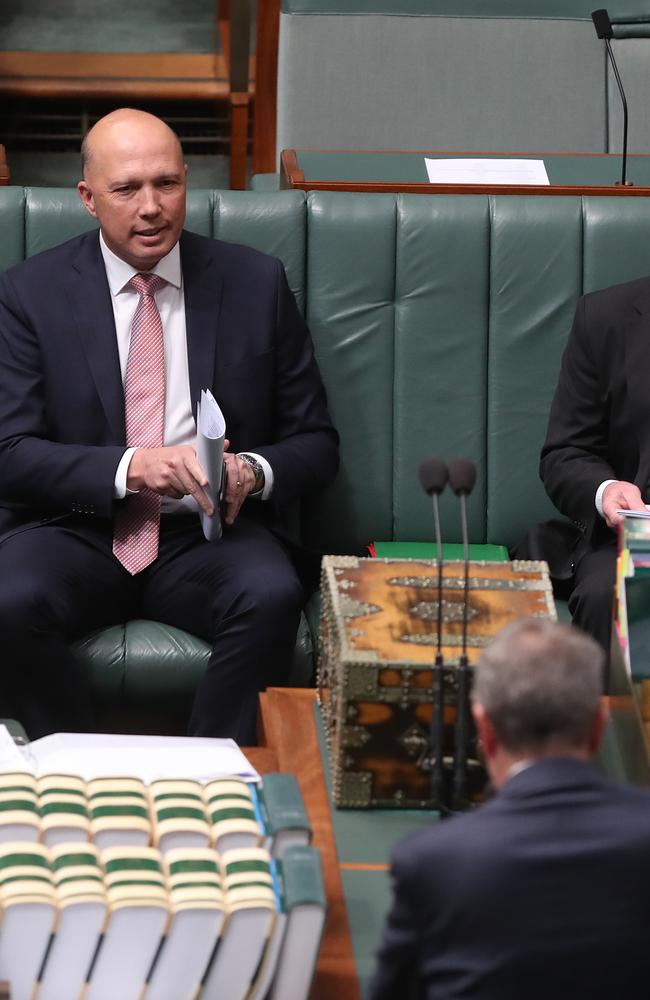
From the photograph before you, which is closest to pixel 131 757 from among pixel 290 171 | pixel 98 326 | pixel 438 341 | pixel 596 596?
pixel 596 596

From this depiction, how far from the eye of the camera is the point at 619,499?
2.75 m

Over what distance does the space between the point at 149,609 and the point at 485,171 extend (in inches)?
51.7

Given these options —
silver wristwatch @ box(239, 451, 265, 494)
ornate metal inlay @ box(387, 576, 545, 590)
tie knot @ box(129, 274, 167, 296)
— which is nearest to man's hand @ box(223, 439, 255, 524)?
silver wristwatch @ box(239, 451, 265, 494)

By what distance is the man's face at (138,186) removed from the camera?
2.89 meters

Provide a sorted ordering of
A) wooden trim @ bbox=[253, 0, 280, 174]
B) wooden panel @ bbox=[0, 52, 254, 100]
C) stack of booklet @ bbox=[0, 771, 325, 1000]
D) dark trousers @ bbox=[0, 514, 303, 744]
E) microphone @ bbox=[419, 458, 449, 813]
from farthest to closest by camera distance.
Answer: wooden panel @ bbox=[0, 52, 254, 100] < wooden trim @ bbox=[253, 0, 280, 174] < dark trousers @ bbox=[0, 514, 303, 744] < microphone @ bbox=[419, 458, 449, 813] < stack of booklet @ bbox=[0, 771, 325, 1000]

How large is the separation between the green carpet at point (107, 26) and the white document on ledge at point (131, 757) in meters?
4.74

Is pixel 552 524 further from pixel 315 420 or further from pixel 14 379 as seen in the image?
pixel 14 379

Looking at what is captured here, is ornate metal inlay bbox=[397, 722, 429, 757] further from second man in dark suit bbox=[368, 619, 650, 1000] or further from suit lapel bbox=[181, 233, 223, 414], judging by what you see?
suit lapel bbox=[181, 233, 223, 414]

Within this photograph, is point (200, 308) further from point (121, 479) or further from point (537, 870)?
→ point (537, 870)

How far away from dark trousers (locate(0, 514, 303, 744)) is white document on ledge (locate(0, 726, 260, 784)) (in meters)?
0.60

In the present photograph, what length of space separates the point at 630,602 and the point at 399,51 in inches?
103

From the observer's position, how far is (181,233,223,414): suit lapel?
116 inches

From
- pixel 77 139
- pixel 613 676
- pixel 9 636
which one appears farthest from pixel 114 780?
pixel 77 139

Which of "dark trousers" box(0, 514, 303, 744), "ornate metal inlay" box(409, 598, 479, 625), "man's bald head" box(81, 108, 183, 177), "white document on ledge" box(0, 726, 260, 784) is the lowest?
"dark trousers" box(0, 514, 303, 744)
